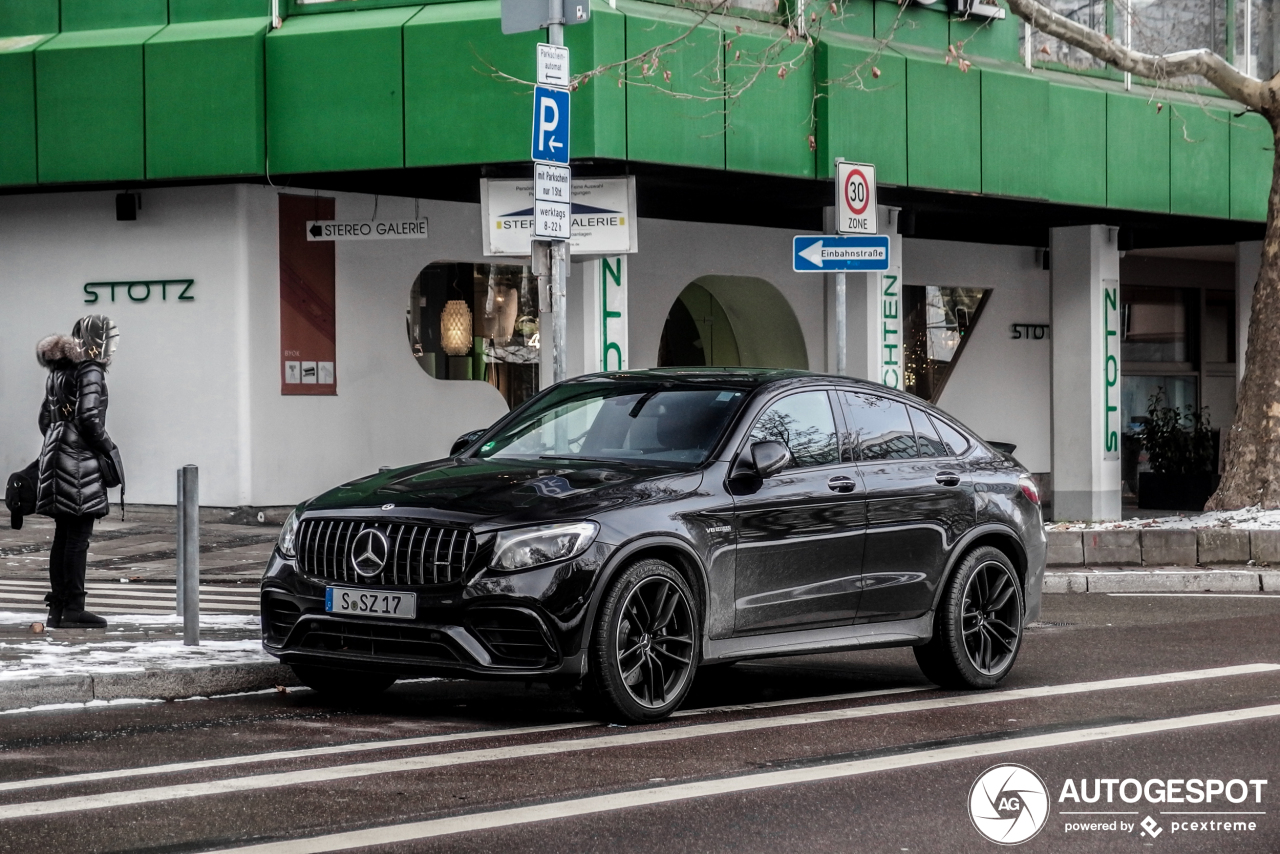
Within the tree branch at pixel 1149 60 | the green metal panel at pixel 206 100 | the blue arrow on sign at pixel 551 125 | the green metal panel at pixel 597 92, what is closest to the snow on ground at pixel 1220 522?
the tree branch at pixel 1149 60

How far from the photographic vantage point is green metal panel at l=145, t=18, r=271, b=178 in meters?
18.8

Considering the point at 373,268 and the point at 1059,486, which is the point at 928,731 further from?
the point at 1059,486

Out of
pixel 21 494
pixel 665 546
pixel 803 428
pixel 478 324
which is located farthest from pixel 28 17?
pixel 665 546

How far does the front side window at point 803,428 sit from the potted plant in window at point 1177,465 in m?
20.4

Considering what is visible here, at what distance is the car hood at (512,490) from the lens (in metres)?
7.56

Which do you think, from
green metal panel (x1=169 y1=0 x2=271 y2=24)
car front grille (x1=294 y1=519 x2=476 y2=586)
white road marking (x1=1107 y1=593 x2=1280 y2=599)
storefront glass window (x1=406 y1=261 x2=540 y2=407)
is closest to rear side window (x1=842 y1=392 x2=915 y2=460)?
car front grille (x1=294 y1=519 x2=476 y2=586)

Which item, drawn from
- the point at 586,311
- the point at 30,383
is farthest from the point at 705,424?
the point at 30,383

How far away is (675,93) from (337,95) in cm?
349

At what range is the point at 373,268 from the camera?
21125mm

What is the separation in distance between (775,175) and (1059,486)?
27.6 ft

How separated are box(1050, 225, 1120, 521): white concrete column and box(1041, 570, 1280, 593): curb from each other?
32.6ft

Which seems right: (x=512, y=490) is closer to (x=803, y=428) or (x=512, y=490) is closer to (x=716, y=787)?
(x=803, y=428)

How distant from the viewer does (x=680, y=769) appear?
6.66 meters

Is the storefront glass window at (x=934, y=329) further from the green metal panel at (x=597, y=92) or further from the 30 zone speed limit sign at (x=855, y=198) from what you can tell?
the 30 zone speed limit sign at (x=855, y=198)
